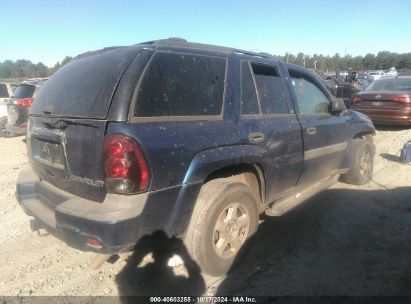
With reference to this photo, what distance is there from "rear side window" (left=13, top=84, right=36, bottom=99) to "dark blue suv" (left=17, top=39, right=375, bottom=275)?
701 centimetres

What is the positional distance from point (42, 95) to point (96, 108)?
1118mm

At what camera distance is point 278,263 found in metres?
3.28

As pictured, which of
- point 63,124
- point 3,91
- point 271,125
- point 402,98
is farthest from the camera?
point 3,91

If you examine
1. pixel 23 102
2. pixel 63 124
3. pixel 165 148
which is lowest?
pixel 23 102

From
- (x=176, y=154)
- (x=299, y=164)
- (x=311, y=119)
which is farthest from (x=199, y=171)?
(x=311, y=119)

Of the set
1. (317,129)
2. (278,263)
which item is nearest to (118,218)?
(278,263)

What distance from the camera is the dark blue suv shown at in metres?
2.42

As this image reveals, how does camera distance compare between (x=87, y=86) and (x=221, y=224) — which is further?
(x=221, y=224)

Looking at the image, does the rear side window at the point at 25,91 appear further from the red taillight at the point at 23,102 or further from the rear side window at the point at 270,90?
the rear side window at the point at 270,90

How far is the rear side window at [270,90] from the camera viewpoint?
3521 mm

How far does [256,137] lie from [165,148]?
1069 mm

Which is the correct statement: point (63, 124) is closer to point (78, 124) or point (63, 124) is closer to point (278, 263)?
point (78, 124)

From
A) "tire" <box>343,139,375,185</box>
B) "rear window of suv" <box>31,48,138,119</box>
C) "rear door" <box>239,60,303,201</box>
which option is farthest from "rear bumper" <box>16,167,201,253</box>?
"tire" <box>343,139,375,185</box>

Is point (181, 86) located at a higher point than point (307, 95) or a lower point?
higher
